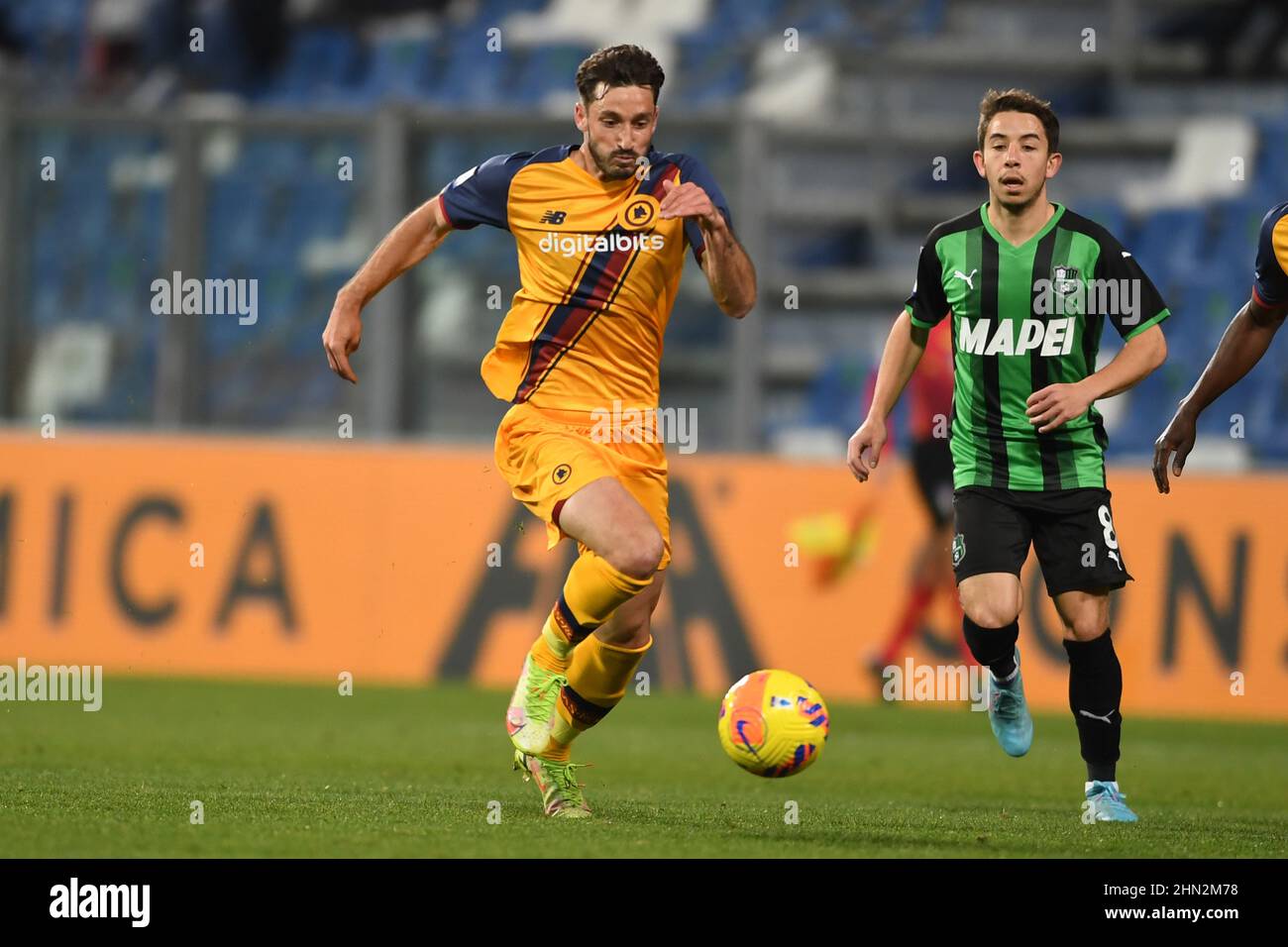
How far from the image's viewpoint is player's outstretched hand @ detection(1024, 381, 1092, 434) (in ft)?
20.1

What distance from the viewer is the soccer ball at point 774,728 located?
20.3 feet

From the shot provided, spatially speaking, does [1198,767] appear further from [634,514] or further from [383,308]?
[383,308]

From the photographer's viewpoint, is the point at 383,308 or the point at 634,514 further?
the point at 383,308

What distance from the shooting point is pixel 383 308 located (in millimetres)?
12969

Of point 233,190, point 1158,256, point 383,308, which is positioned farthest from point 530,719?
point 1158,256

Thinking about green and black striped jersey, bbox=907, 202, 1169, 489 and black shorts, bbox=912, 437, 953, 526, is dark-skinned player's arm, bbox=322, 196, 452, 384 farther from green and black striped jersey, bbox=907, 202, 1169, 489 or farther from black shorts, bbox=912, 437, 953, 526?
black shorts, bbox=912, 437, 953, 526

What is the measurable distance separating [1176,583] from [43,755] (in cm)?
639

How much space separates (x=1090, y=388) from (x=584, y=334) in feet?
5.28

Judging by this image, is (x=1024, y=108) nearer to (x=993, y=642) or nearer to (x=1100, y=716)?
(x=993, y=642)

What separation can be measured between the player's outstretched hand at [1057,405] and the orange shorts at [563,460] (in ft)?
3.95

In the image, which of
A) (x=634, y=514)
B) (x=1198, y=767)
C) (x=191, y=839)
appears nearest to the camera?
(x=191, y=839)

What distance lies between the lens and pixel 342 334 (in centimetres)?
646

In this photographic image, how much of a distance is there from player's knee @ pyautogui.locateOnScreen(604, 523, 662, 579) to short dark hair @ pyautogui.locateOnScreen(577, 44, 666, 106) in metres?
1.37

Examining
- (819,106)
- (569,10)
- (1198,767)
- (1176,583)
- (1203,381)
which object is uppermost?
(569,10)
